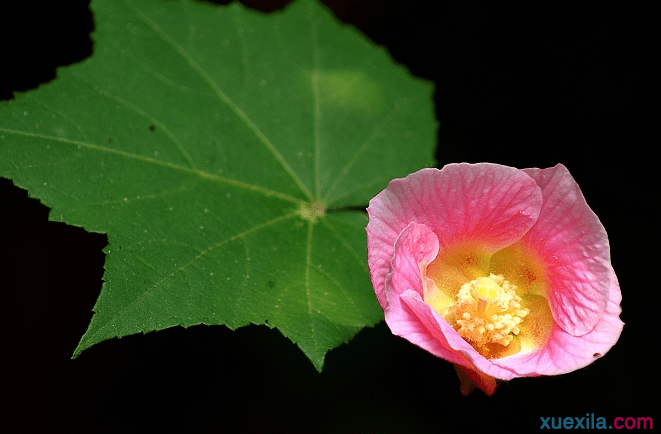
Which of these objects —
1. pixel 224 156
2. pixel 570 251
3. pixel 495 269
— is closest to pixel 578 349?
pixel 570 251

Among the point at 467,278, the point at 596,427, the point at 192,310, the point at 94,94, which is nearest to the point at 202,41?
the point at 94,94

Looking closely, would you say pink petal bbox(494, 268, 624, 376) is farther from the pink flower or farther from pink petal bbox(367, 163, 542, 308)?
pink petal bbox(367, 163, 542, 308)

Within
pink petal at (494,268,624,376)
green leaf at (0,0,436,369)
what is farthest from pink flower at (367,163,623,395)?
green leaf at (0,0,436,369)

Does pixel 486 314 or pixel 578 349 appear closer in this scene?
pixel 578 349

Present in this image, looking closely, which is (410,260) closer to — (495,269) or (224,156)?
(495,269)

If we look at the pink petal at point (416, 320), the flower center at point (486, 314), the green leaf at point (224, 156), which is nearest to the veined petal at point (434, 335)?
the pink petal at point (416, 320)

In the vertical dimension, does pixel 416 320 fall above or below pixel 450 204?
below
